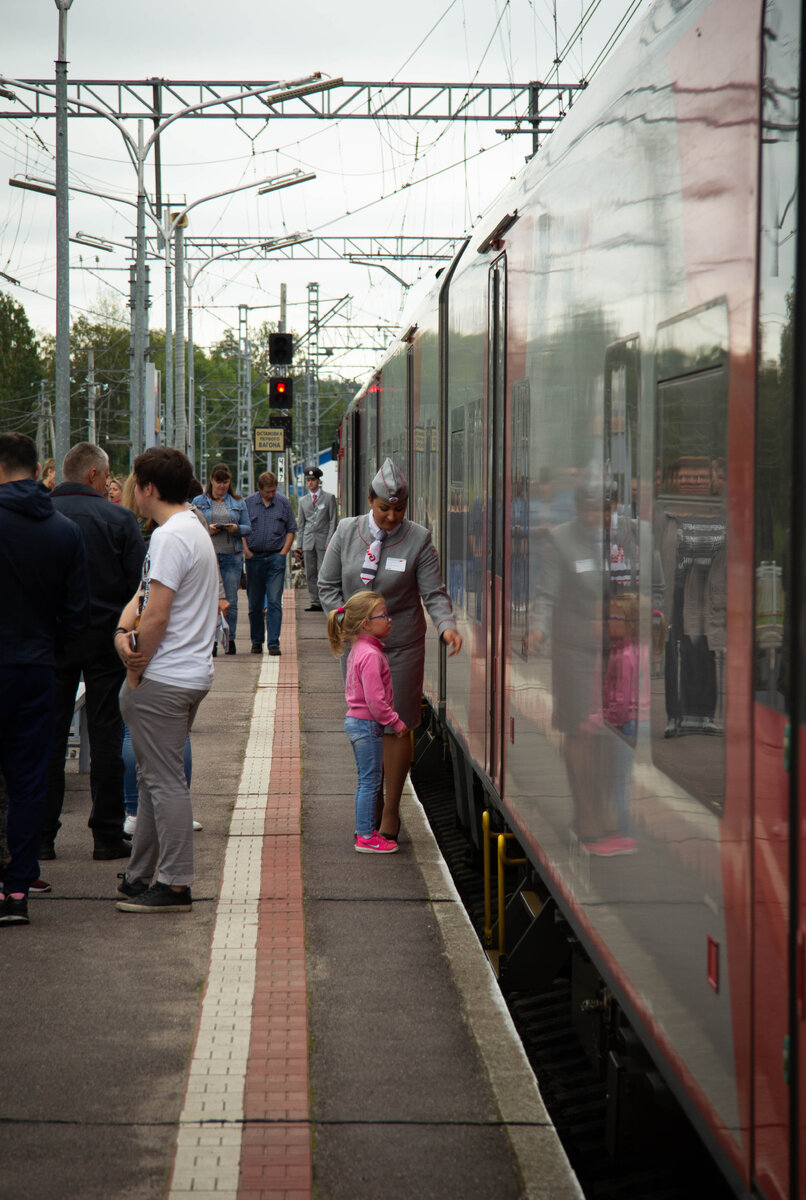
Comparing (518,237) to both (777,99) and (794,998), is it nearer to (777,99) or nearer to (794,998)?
(777,99)

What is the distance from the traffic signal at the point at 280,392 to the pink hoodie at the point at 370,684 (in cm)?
1557

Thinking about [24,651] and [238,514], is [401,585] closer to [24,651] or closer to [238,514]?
[24,651]

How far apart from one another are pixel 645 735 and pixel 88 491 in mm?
4359

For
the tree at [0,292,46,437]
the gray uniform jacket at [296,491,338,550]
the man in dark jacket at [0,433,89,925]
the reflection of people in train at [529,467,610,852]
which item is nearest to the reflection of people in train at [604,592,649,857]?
the reflection of people in train at [529,467,610,852]

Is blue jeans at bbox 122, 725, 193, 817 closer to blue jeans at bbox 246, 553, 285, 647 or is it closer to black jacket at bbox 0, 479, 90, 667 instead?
black jacket at bbox 0, 479, 90, 667

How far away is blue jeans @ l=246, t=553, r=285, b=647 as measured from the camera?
50.1 ft

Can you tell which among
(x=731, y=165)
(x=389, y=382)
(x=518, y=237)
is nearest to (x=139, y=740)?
(x=518, y=237)

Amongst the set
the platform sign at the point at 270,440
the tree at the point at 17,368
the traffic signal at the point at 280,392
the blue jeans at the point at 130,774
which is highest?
the tree at the point at 17,368

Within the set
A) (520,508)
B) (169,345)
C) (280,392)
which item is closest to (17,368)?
(169,345)

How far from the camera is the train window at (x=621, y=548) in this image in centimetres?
325

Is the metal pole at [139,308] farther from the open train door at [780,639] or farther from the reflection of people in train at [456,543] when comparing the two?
the open train door at [780,639]

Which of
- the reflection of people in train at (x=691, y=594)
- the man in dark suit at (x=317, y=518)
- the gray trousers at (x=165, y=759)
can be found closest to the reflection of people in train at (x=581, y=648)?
the reflection of people in train at (x=691, y=594)

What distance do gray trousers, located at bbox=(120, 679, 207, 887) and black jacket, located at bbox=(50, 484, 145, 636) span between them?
0.97 meters

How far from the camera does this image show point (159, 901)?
6.05 metres
